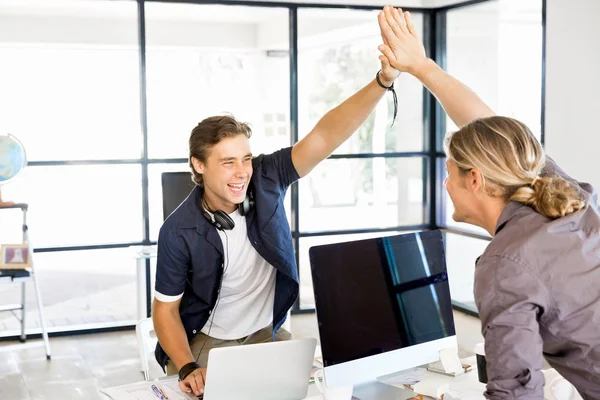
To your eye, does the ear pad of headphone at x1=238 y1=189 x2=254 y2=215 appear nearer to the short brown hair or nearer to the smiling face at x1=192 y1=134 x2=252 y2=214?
the smiling face at x1=192 y1=134 x2=252 y2=214

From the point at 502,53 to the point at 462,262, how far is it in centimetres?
170

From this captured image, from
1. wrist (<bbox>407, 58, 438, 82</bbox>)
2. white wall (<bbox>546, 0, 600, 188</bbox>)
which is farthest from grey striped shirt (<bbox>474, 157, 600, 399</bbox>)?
white wall (<bbox>546, 0, 600, 188</bbox>)

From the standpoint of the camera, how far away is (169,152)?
18.9 ft

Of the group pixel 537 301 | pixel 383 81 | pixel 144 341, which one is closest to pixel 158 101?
pixel 144 341

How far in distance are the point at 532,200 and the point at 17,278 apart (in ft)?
13.0

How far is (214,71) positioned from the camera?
5.82 meters

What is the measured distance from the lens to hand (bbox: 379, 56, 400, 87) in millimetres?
2424

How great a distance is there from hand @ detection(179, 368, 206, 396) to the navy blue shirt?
0.36 m

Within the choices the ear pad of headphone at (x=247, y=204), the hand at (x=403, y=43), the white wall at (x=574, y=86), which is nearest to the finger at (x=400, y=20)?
the hand at (x=403, y=43)

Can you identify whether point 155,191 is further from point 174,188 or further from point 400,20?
point 400,20

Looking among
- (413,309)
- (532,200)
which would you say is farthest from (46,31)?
(532,200)

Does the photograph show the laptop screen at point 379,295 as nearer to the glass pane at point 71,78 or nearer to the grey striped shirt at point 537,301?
the grey striped shirt at point 537,301

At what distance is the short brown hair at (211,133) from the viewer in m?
2.58

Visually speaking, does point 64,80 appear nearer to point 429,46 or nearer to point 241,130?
point 429,46
